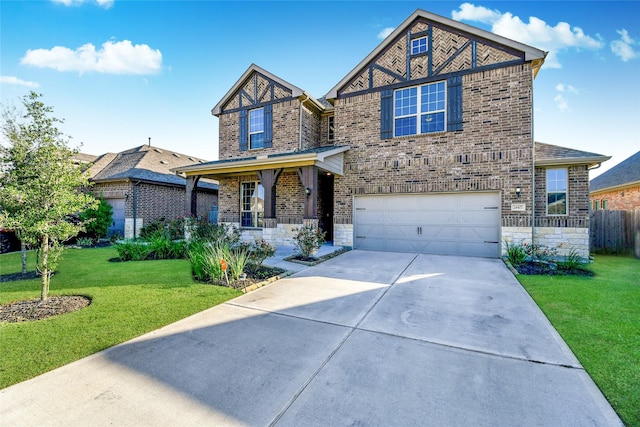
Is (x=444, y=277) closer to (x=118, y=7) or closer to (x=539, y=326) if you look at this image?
(x=539, y=326)

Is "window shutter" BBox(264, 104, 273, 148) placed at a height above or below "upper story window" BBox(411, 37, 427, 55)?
below

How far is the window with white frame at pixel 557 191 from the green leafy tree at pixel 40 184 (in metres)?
12.2

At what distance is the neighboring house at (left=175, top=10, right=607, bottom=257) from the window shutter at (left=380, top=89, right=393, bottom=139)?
38mm

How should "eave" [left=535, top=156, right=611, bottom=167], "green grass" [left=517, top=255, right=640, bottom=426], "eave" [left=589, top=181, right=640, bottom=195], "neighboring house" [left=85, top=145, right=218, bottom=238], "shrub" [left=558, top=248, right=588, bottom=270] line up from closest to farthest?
"green grass" [left=517, top=255, right=640, bottom=426], "shrub" [left=558, top=248, right=588, bottom=270], "eave" [left=535, top=156, right=611, bottom=167], "eave" [left=589, top=181, right=640, bottom=195], "neighboring house" [left=85, top=145, right=218, bottom=238]

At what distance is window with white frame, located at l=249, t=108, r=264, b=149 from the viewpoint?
1322 cm

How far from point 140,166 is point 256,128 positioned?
303 inches

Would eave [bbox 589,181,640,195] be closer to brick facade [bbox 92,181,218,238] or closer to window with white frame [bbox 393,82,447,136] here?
window with white frame [bbox 393,82,447,136]

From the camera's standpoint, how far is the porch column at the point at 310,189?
9.35 m

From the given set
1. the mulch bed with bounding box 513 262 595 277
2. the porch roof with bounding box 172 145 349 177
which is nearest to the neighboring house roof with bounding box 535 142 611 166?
the mulch bed with bounding box 513 262 595 277

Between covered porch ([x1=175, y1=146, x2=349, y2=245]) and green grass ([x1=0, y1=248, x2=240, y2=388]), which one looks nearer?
green grass ([x1=0, y1=248, x2=240, y2=388])

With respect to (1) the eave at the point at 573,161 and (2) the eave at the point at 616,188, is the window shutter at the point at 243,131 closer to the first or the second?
(1) the eave at the point at 573,161

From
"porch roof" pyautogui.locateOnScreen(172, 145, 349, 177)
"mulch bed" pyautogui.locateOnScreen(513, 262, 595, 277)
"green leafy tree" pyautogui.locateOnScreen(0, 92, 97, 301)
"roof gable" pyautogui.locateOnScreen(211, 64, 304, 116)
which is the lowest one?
"mulch bed" pyautogui.locateOnScreen(513, 262, 595, 277)

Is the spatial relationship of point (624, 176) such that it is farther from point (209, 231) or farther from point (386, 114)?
point (209, 231)

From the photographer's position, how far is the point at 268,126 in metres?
12.9
